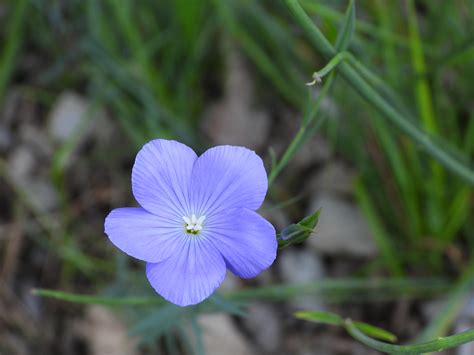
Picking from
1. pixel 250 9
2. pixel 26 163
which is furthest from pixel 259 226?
pixel 26 163

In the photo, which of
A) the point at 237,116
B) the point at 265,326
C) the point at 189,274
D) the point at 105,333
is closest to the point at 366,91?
the point at 189,274

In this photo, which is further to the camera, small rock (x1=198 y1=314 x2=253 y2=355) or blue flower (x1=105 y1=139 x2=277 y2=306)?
small rock (x1=198 y1=314 x2=253 y2=355)

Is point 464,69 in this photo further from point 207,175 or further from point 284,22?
point 207,175

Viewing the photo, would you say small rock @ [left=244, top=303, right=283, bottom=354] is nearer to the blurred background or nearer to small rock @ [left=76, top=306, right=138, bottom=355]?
the blurred background

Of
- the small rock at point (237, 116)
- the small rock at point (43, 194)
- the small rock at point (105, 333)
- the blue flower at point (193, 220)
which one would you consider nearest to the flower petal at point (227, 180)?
the blue flower at point (193, 220)

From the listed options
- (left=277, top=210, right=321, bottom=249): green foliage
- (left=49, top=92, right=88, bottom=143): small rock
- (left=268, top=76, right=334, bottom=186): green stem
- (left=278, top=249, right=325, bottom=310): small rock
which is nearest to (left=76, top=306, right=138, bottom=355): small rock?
(left=278, top=249, right=325, bottom=310): small rock

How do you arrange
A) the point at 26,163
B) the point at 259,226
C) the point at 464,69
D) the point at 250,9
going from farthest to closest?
the point at 26,163 → the point at 250,9 → the point at 464,69 → the point at 259,226
